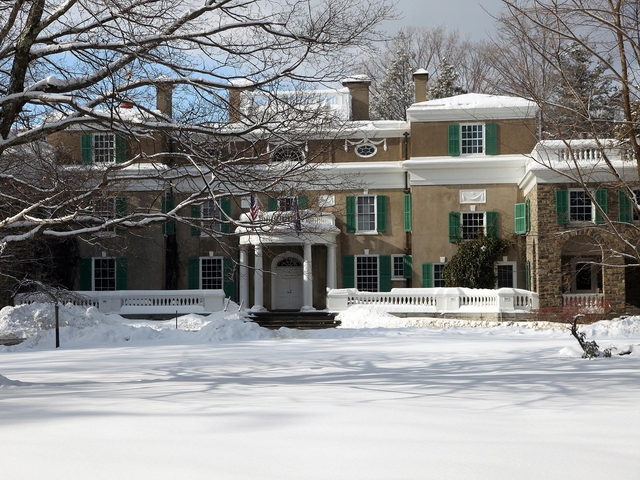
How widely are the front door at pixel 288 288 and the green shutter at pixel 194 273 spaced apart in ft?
9.84

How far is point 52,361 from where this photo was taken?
520 inches

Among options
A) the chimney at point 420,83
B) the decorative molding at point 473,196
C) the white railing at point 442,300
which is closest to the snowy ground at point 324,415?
the white railing at point 442,300

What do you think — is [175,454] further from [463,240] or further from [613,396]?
[463,240]

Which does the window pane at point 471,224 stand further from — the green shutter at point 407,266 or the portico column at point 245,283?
the portico column at point 245,283

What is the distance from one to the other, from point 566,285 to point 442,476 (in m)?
23.1

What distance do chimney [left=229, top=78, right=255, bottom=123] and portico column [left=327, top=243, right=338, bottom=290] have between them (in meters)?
16.3

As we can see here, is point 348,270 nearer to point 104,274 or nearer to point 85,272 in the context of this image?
point 104,274

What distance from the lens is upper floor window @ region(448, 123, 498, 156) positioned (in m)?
29.0

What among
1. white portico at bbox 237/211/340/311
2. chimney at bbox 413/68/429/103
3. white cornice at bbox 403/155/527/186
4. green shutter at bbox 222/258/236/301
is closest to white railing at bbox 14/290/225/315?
white portico at bbox 237/211/340/311

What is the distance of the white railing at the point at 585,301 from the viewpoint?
2520 cm

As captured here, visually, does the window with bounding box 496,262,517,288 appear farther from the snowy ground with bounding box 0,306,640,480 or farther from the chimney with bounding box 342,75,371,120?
the snowy ground with bounding box 0,306,640,480

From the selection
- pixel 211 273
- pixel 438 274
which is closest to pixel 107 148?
pixel 211 273

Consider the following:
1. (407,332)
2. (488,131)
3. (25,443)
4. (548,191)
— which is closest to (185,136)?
(25,443)

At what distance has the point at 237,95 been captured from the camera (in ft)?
39.1
